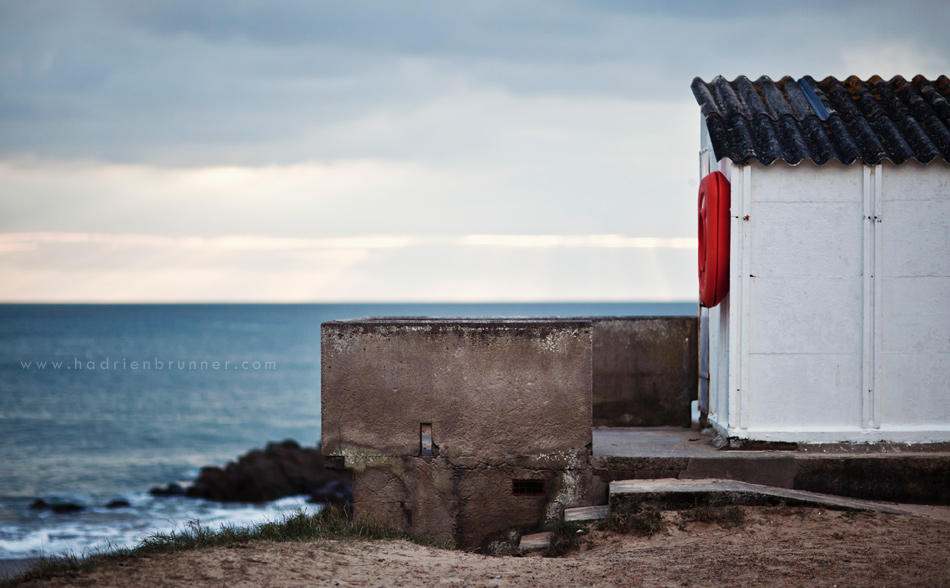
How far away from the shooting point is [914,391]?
7172 mm

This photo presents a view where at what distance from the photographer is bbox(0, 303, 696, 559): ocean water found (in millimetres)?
18984

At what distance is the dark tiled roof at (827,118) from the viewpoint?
712 cm

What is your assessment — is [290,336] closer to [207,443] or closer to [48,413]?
[48,413]

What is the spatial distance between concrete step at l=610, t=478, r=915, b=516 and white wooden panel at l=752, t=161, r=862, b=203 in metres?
2.67

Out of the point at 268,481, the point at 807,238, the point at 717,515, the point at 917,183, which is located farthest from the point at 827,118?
the point at 268,481

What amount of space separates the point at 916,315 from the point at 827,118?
2.05 meters

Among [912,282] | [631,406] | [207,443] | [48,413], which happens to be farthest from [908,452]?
[48,413]

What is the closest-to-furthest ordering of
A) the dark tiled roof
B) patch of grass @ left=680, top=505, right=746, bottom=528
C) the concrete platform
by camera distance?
patch of grass @ left=680, top=505, right=746, bottom=528 → the concrete platform → the dark tiled roof

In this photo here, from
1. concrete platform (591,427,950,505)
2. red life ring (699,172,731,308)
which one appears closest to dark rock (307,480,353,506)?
concrete platform (591,427,950,505)

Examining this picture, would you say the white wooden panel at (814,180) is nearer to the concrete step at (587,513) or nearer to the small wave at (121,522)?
the concrete step at (587,513)

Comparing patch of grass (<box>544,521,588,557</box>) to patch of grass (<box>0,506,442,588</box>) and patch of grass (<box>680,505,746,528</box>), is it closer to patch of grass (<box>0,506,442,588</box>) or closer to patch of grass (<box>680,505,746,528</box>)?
patch of grass (<box>680,505,746,528</box>)

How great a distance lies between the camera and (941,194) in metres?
7.18

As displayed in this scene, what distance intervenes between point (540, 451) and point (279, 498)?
15288 mm

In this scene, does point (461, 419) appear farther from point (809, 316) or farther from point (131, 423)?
point (131, 423)
